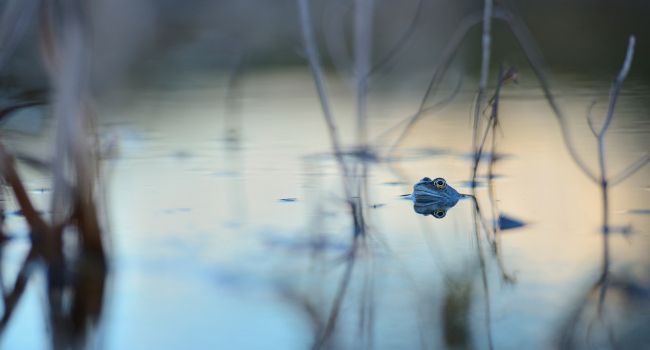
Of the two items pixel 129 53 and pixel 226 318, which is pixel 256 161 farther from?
pixel 129 53

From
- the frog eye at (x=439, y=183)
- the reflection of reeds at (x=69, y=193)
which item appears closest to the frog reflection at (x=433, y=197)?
the frog eye at (x=439, y=183)

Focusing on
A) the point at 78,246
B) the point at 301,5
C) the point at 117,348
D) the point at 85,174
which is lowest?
the point at 117,348

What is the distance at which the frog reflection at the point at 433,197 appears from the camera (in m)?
3.69

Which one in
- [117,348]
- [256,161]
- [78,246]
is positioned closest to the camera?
[117,348]

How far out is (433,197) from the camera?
375 cm

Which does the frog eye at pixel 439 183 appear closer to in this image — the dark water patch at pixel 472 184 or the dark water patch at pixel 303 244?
the dark water patch at pixel 472 184

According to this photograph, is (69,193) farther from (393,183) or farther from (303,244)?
(393,183)

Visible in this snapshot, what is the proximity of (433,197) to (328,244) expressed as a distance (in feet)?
1.97

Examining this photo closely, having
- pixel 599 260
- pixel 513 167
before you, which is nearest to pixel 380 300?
pixel 599 260

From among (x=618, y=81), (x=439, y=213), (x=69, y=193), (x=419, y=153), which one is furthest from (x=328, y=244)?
(x=419, y=153)

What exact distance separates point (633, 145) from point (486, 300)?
225cm

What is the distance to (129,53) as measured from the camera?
30.7ft

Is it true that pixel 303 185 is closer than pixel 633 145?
Yes

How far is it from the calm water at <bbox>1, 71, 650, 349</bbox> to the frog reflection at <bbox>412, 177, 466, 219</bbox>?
0.05 m
